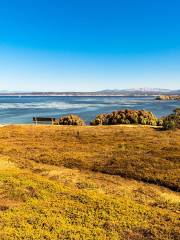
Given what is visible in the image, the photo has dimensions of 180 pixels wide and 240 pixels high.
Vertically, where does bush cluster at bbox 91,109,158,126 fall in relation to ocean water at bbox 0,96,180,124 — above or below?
above

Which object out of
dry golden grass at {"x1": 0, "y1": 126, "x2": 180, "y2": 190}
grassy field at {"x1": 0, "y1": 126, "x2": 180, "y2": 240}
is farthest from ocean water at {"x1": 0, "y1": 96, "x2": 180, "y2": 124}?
grassy field at {"x1": 0, "y1": 126, "x2": 180, "y2": 240}

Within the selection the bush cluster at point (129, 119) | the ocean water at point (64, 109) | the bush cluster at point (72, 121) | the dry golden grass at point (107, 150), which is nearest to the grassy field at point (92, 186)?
the dry golden grass at point (107, 150)

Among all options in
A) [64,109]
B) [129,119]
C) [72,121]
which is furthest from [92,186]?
[64,109]

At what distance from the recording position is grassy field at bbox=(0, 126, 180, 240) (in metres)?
7.75

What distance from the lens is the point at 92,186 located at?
11469mm

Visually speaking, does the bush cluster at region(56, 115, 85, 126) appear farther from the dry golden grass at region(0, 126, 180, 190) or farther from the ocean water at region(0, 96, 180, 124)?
the ocean water at region(0, 96, 180, 124)

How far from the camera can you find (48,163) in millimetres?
15195

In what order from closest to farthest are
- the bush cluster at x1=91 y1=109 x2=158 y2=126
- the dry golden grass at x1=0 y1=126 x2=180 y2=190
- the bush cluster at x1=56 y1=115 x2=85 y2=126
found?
1. the dry golden grass at x1=0 y1=126 x2=180 y2=190
2. the bush cluster at x1=91 y1=109 x2=158 y2=126
3. the bush cluster at x1=56 y1=115 x2=85 y2=126

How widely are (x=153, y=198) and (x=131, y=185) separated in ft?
5.12

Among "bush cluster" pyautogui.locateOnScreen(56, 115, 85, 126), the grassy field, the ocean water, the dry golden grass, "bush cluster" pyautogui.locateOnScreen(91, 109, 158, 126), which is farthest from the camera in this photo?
the ocean water

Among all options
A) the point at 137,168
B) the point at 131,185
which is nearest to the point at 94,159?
the point at 137,168

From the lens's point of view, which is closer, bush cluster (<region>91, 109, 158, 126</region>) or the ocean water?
bush cluster (<region>91, 109, 158, 126</region>)

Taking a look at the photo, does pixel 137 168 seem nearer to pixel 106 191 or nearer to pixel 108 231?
pixel 106 191

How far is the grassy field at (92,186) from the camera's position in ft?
25.4
